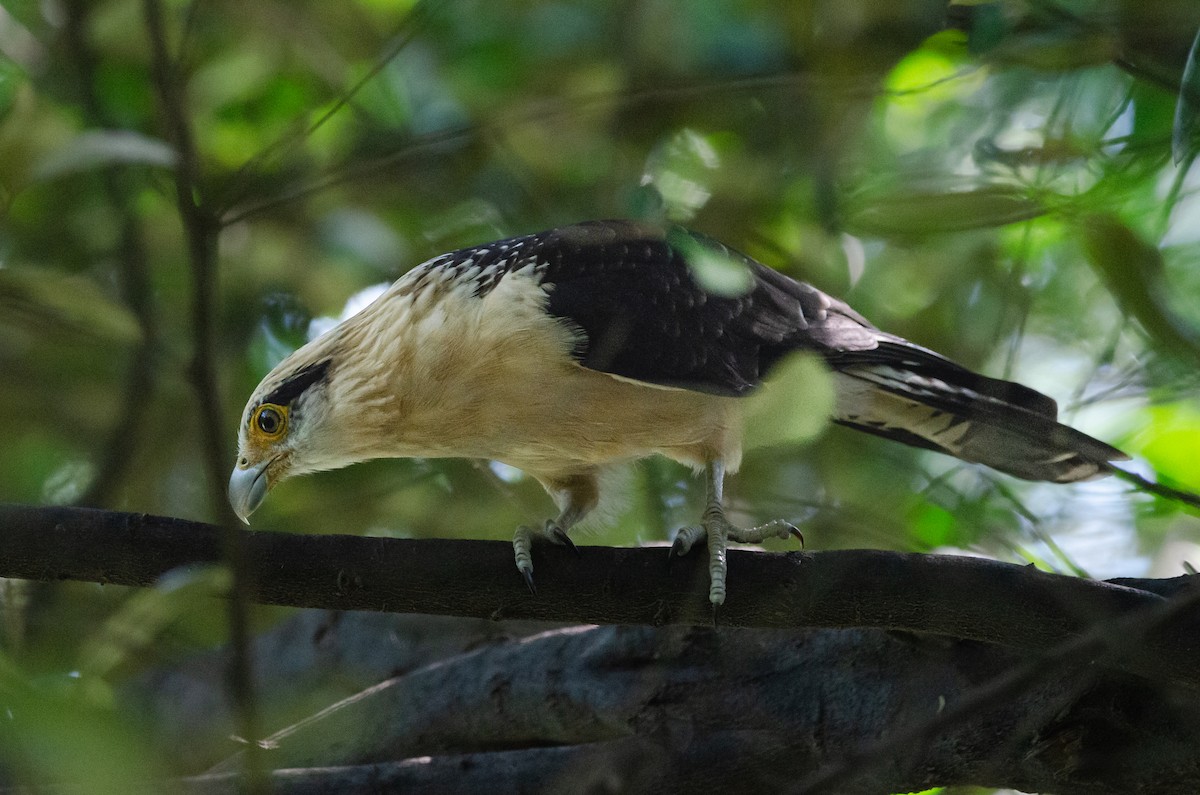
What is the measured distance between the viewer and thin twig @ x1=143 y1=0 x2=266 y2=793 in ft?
4.24

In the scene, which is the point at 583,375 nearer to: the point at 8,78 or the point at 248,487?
the point at 248,487

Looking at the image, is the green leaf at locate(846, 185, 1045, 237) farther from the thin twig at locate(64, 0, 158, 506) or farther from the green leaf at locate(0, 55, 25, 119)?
the green leaf at locate(0, 55, 25, 119)

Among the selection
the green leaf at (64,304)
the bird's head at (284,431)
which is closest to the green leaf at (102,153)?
the green leaf at (64,304)

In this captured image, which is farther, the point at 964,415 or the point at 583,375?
the point at 964,415

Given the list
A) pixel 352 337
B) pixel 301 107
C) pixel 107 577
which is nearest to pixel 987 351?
pixel 352 337

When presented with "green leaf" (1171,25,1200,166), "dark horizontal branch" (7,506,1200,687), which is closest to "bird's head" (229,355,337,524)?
"dark horizontal branch" (7,506,1200,687)

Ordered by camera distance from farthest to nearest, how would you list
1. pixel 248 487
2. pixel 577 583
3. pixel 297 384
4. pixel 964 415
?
pixel 964 415
pixel 297 384
pixel 248 487
pixel 577 583

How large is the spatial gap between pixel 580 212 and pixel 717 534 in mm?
1490

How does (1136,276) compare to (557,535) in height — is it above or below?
above

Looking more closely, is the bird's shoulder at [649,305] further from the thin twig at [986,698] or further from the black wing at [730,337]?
the thin twig at [986,698]

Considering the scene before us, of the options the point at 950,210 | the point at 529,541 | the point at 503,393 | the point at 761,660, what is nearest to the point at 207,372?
the point at 950,210

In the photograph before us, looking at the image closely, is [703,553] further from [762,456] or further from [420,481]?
[420,481]

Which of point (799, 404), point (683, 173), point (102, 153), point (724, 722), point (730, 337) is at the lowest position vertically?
point (724, 722)

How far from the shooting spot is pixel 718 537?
348 centimetres
